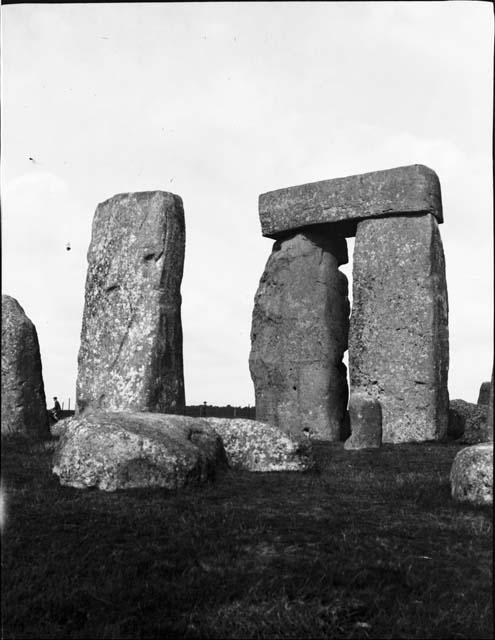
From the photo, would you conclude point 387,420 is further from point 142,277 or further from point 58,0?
point 58,0

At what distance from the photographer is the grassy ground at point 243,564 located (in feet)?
15.1

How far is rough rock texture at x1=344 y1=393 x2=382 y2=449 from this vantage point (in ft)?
41.8

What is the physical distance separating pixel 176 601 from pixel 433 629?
1.33 meters

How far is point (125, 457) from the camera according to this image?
7.58 meters

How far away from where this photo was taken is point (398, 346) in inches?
600

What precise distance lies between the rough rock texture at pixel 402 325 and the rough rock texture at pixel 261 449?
Answer: 5.91 meters

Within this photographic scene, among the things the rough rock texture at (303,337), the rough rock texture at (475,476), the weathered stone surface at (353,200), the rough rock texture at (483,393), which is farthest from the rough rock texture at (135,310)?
the rough rock texture at (483,393)

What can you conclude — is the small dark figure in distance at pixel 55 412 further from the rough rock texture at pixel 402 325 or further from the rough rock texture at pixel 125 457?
the rough rock texture at pixel 125 457

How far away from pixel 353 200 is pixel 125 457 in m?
9.43

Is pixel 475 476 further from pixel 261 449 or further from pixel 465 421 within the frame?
pixel 465 421

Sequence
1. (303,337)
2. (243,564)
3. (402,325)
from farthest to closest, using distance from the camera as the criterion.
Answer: (303,337) → (402,325) → (243,564)

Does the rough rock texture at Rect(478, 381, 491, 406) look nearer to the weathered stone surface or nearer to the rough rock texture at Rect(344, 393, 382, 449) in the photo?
the weathered stone surface

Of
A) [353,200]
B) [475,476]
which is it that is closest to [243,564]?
[475,476]

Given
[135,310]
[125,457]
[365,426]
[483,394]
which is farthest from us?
[483,394]
